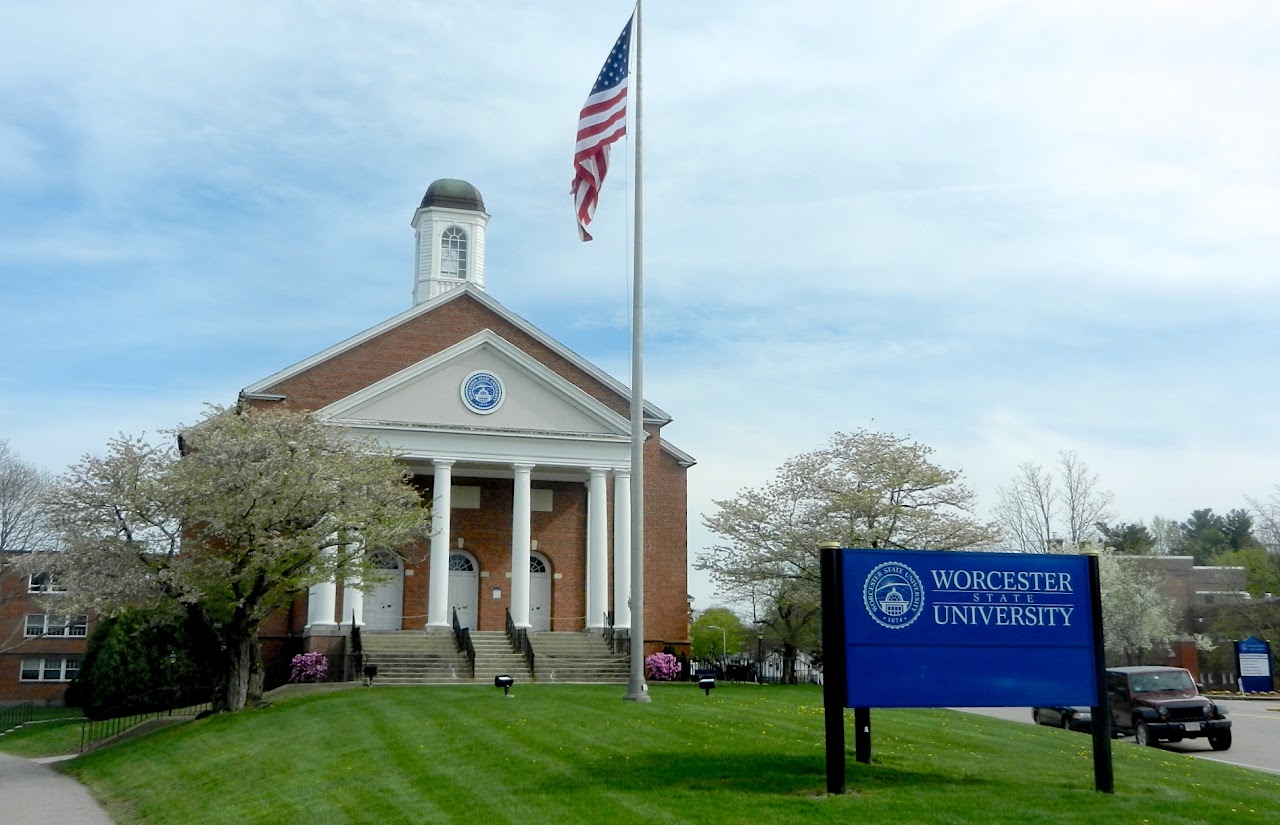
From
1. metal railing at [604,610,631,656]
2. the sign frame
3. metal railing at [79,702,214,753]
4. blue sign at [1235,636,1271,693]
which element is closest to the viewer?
the sign frame

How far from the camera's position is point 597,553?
3534 cm

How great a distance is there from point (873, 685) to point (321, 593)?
23.3 metres

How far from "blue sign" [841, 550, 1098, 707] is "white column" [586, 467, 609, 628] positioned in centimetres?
2290

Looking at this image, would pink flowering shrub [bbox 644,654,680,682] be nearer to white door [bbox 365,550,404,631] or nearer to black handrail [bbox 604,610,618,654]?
black handrail [bbox 604,610,618,654]

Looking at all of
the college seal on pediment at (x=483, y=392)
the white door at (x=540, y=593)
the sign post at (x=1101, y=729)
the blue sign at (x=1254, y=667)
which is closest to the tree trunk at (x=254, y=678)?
the college seal on pediment at (x=483, y=392)

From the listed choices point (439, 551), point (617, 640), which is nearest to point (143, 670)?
point (439, 551)

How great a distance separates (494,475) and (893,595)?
2577cm

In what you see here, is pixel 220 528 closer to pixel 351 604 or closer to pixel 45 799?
pixel 45 799

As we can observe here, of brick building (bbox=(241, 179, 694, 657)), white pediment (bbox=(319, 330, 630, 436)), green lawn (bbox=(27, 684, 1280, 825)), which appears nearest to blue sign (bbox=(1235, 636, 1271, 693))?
brick building (bbox=(241, 179, 694, 657))

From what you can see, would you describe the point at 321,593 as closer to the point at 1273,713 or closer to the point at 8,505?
the point at 1273,713

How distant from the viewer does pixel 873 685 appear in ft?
40.1

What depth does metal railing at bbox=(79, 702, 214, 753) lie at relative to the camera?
89.7 feet

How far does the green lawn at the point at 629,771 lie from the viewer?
37.9 feet

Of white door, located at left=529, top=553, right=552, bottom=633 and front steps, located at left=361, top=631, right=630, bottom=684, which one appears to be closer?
front steps, located at left=361, top=631, right=630, bottom=684
